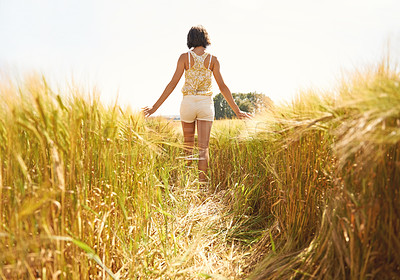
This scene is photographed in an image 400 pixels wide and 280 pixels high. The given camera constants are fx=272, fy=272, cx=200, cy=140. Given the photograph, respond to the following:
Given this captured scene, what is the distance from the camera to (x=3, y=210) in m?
0.85

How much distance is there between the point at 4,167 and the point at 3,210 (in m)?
0.13

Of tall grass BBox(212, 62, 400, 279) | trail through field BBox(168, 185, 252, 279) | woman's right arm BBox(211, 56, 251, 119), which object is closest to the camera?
tall grass BBox(212, 62, 400, 279)

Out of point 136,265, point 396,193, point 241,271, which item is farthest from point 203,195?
point 396,193

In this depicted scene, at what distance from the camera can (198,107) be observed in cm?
243

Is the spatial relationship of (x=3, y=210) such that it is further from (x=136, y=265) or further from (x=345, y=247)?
(x=345, y=247)

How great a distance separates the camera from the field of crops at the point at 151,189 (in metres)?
0.77

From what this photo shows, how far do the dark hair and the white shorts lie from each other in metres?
0.48

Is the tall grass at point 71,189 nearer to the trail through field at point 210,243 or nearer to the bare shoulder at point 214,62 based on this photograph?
the trail through field at point 210,243

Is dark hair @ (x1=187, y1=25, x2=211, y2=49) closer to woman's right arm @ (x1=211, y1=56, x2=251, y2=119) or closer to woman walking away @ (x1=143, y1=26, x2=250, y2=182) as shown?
woman walking away @ (x1=143, y1=26, x2=250, y2=182)

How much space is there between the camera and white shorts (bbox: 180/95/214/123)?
2422mm

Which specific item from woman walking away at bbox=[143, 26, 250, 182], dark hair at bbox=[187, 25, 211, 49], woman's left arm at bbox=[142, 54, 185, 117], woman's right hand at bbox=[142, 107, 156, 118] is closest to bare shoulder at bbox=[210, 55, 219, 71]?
woman walking away at bbox=[143, 26, 250, 182]

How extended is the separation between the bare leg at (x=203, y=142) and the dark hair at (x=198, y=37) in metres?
0.71

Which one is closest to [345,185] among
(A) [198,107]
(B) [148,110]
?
(A) [198,107]

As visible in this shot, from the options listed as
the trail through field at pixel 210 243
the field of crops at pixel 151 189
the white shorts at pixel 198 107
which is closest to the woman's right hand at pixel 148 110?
the white shorts at pixel 198 107
